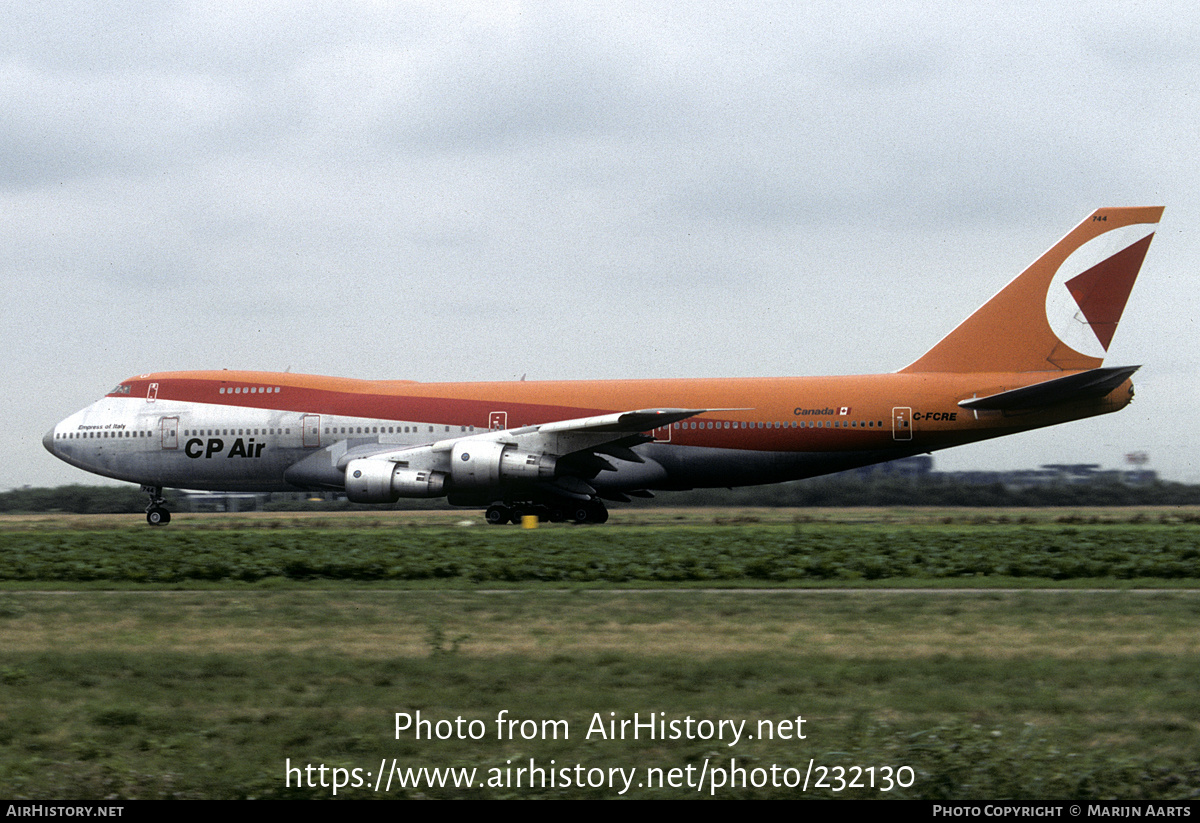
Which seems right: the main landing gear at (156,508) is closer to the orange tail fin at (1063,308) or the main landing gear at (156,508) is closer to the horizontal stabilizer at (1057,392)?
the orange tail fin at (1063,308)

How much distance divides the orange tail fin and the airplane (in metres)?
0.04

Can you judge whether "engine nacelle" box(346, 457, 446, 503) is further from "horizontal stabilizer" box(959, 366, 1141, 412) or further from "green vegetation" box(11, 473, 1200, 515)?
"horizontal stabilizer" box(959, 366, 1141, 412)

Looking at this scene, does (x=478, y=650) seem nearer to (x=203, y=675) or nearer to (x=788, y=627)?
Result: (x=203, y=675)

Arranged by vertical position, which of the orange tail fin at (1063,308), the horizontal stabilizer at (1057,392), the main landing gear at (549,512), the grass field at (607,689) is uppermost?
the orange tail fin at (1063,308)

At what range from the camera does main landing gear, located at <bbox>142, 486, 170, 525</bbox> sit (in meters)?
35.0

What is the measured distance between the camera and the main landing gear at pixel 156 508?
35031 millimetres

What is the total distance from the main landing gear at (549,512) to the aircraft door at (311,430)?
531cm

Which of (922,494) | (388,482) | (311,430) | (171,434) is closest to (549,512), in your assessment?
(388,482)

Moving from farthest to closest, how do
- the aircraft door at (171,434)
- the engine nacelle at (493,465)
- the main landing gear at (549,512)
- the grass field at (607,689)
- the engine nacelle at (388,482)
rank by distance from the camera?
1. the aircraft door at (171,434)
2. the main landing gear at (549,512)
3. the engine nacelle at (388,482)
4. the engine nacelle at (493,465)
5. the grass field at (607,689)

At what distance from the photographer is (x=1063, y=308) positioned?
31.8 metres

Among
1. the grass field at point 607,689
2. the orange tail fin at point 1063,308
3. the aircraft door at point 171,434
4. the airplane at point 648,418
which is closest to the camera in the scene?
the grass field at point 607,689

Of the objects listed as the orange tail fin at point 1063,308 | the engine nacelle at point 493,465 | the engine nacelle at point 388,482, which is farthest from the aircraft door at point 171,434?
the orange tail fin at point 1063,308

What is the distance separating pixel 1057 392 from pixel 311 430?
19877 mm

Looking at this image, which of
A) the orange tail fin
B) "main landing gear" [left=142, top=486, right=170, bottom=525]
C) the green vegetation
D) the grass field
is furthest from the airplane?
the grass field
